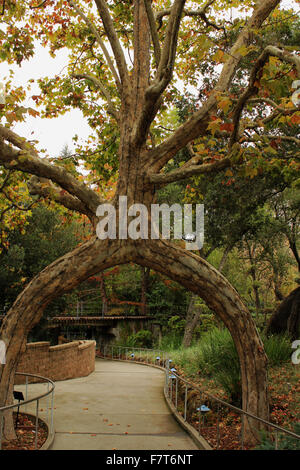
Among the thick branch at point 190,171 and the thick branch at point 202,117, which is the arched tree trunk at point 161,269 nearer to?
the thick branch at point 190,171

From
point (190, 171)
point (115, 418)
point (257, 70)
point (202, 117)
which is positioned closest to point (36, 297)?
point (190, 171)

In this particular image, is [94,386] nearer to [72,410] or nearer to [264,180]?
[72,410]

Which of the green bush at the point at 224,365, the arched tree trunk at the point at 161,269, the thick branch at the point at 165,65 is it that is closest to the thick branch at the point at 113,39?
the thick branch at the point at 165,65

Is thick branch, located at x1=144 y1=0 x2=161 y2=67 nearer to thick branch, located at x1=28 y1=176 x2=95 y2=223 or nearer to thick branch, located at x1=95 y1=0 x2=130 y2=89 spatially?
thick branch, located at x1=95 y1=0 x2=130 y2=89

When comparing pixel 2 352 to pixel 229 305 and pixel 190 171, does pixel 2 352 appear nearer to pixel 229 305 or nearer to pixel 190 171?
pixel 229 305

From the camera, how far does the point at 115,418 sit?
31.9 ft

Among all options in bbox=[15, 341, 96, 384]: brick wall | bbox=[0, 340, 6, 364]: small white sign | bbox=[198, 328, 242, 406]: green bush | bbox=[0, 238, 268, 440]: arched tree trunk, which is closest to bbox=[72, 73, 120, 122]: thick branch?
bbox=[0, 238, 268, 440]: arched tree trunk

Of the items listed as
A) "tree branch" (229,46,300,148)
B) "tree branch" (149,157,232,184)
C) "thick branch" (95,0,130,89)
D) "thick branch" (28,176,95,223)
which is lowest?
"thick branch" (28,176,95,223)

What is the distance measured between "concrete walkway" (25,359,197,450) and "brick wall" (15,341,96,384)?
0.67 meters

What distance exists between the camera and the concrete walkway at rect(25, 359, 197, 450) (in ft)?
Answer: 24.7

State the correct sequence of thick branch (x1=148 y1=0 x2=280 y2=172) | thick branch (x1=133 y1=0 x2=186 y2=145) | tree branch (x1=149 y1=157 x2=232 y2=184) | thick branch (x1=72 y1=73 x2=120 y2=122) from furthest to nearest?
thick branch (x1=72 y1=73 x2=120 y2=122) → thick branch (x1=148 y1=0 x2=280 y2=172) → tree branch (x1=149 y1=157 x2=232 y2=184) → thick branch (x1=133 y1=0 x2=186 y2=145)

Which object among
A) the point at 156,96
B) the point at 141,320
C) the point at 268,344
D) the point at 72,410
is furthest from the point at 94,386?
the point at 141,320

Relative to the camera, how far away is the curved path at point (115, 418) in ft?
24.7

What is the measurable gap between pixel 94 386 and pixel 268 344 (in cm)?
660
